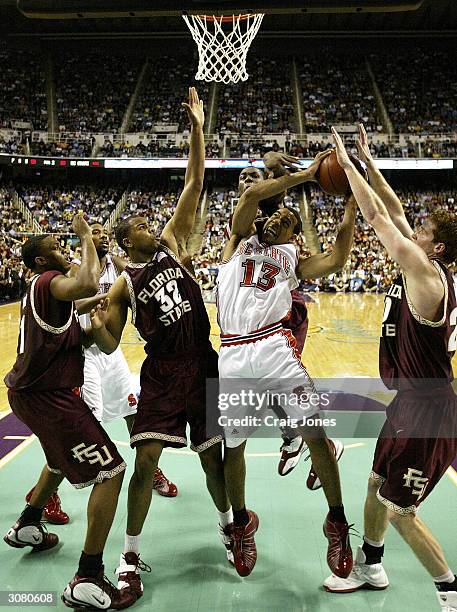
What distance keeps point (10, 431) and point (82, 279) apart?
3.64 metres

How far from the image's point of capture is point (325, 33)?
1175 inches

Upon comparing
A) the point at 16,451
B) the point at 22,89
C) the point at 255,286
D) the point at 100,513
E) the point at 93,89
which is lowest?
the point at 16,451

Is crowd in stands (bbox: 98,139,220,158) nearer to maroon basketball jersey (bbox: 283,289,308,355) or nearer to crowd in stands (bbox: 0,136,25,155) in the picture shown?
crowd in stands (bbox: 0,136,25,155)

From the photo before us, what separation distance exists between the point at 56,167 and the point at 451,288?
2593 centimetres

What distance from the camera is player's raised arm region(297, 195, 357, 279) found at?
138 inches

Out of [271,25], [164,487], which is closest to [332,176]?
[164,487]

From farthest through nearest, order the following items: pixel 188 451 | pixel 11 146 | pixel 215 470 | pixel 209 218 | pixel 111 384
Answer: pixel 11 146
pixel 209 218
pixel 188 451
pixel 111 384
pixel 215 470

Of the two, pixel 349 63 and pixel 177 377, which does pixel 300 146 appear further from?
pixel 177 377

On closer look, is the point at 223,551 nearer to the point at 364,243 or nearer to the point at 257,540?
the point at 257,540

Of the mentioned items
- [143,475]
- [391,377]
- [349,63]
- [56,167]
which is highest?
[349,63]

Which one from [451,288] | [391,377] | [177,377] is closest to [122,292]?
[177,377]

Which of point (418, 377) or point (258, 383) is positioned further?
point (258, 383)

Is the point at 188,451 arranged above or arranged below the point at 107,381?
below

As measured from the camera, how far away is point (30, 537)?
12.0 feet
